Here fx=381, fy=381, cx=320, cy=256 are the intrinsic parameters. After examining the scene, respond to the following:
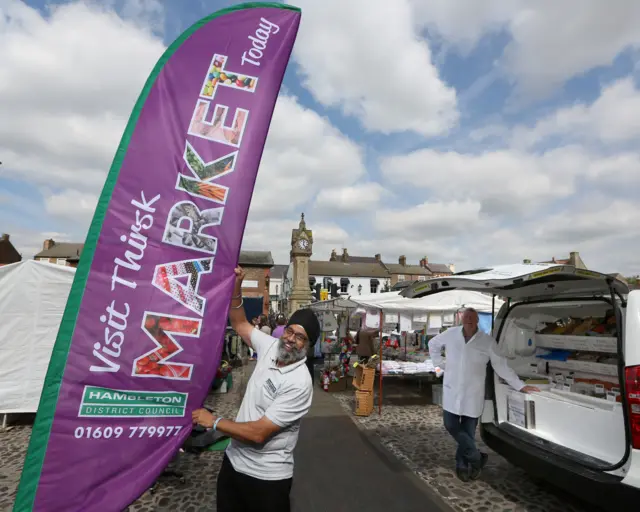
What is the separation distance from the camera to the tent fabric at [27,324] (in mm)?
5992

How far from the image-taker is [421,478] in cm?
451

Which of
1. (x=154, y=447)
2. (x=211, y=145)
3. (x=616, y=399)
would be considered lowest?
(x=154, y=447)

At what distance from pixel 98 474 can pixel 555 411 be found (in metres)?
3.78

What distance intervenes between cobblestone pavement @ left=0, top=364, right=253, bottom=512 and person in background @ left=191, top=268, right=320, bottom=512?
2.07 meters

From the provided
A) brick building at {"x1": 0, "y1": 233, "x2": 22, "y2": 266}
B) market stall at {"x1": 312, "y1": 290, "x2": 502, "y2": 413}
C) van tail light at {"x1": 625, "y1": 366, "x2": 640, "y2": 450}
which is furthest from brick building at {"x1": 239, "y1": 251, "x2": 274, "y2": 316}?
van tail light at {"x1": 625, "y1": 366, "x2": 640, "y2": 450}

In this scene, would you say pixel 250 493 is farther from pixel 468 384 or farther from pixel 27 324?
pixel 27 324

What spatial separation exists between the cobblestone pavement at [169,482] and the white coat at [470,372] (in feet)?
9.28

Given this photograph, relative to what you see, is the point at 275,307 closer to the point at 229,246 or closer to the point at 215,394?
the point at 215,394

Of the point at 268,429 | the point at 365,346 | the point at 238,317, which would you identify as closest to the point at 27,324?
the point at 238,317

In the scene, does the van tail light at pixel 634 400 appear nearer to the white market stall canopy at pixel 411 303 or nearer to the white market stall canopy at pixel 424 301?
the white market stall canopy at pixel 411 303

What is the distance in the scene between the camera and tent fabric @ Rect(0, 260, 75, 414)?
19.7 feet

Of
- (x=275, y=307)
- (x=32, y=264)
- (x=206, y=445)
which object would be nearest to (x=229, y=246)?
(x=206, y=445)

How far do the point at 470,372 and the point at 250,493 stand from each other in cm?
306

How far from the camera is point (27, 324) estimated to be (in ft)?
20.1
